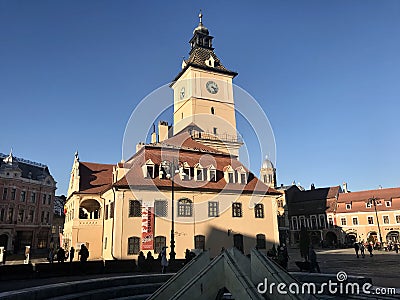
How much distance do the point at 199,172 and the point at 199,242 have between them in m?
7.07

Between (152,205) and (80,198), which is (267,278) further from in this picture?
(80,198)

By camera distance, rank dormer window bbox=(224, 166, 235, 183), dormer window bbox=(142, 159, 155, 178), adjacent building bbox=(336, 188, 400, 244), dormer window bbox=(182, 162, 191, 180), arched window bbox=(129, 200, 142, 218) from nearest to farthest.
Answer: arched window bbox=(129, 200, 142, 218)
dormer window bbox=(142, 159, 155, 178)
dormer window bbox=(182, 162, 191, 180)
dormer window bbox=(224, 166, 235, 183)
adjacent building bbox=(336, 188, 400, 244)

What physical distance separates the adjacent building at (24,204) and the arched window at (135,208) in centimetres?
3149

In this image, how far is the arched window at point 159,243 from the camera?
29094mm

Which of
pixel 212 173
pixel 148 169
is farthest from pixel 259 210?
pixel 148 169

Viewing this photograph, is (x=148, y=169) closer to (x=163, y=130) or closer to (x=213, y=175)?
(x=213, y=175)

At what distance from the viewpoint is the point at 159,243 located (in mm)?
29312

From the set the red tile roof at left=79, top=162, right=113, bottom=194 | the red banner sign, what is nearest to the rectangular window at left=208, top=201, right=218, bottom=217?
the red banner sign

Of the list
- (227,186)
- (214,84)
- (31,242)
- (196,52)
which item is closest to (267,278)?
(227,186)

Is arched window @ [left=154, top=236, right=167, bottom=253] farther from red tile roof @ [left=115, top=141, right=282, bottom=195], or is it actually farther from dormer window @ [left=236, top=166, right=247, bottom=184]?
dormer window @ [left=236, top=166, right=247, bottom=184]

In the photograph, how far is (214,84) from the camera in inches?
2088

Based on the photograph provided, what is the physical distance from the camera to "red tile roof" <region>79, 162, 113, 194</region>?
36125 millimetres

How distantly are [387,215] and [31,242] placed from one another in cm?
6201

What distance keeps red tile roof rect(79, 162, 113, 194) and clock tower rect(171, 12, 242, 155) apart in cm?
1316
